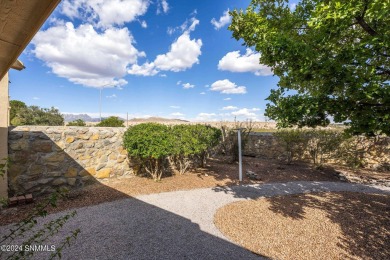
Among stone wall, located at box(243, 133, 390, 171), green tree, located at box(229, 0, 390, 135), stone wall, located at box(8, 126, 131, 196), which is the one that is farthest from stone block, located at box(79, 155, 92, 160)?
stone wall, located at box(243, 133, 390, 171)

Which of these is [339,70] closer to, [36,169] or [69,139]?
[69,139]

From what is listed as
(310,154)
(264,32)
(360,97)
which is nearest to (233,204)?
(360,97)

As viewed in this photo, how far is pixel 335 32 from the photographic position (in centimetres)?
373

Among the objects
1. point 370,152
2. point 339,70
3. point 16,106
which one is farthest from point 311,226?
point 16,106

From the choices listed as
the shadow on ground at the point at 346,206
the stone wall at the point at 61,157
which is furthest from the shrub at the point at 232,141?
the stone wall at the point at 61,157

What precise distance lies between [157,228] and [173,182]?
3.02 metres

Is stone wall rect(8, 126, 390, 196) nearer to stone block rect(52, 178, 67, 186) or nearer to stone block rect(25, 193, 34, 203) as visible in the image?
stone block rect(52, 178, 67, 186)

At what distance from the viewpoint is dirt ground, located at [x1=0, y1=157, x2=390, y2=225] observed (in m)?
4.91

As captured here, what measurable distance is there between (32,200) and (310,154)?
37.7 ft

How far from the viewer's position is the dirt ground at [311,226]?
10.6ft

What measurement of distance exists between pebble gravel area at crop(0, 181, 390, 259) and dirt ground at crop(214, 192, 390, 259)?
331mm

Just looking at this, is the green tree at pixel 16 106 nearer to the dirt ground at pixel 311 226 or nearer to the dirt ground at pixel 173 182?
the dirt ground at pixel 173 182

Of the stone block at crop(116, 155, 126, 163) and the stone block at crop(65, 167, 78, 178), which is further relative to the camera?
the stone block at crop(116, 155, 126, 163)

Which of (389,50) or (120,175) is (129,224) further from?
(389,50)
